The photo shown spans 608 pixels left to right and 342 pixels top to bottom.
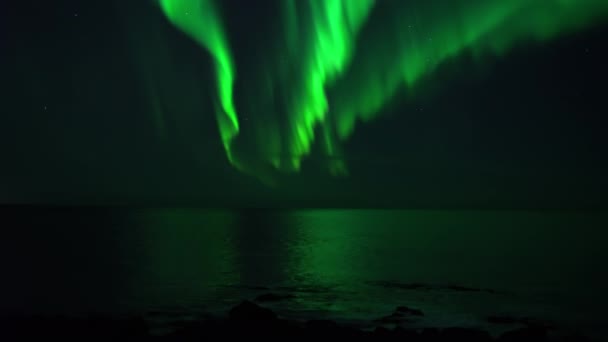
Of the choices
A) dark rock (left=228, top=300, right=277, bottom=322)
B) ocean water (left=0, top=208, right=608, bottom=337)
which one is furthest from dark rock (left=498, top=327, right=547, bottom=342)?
dark rock (left=228, top=300, right=277, bottom=322)

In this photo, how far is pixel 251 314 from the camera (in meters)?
21.2

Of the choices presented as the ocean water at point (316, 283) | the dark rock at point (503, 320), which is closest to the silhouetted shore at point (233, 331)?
the ocean water at point (316, 283)

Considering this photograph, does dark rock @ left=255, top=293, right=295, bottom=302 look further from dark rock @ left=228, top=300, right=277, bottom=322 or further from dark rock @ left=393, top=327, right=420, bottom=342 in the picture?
dark rock @ left=393, top=327, right=420, bottom=342

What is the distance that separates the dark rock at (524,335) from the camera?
1878 cm

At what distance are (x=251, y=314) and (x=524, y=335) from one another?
29.6 feet

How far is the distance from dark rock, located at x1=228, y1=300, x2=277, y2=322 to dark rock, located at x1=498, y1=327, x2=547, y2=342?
7.43 meters

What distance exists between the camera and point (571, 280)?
39781mm

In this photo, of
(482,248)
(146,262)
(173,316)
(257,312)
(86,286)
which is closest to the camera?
(257,312)

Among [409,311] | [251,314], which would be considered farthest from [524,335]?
[251,314]

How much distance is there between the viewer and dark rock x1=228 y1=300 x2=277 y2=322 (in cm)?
2078

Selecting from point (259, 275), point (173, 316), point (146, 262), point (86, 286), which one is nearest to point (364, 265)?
point (259, 275)

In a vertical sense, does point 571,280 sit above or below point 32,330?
below

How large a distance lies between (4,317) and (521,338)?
17.9m

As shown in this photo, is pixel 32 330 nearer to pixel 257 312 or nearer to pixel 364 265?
pixel 257 312
